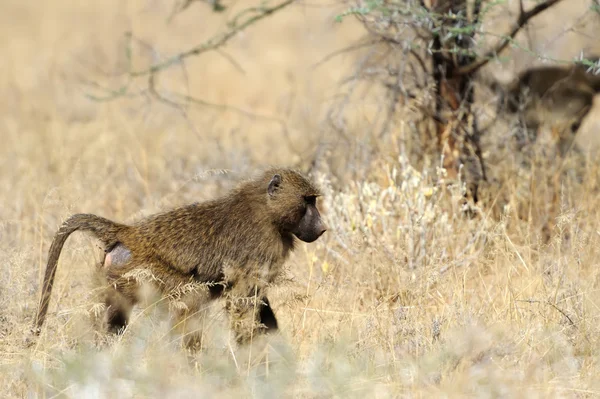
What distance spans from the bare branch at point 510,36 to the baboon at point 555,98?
532mm

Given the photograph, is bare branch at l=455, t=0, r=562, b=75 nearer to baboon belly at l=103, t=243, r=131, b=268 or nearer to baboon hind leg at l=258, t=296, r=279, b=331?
baboon hind leg at l=258, t=296, r=279, b=331

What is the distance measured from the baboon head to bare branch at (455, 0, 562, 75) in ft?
5.58

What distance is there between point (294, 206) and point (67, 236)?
1.03 metres

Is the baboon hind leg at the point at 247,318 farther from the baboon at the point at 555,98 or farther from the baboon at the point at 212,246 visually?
the baboon at the point at 555,98

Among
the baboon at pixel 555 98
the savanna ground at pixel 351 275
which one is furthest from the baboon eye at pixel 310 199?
the baboon at pixel 555 98

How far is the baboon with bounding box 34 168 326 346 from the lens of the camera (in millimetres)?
4027

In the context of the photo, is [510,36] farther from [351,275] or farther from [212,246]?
[212,246]

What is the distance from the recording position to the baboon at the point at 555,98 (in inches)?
258

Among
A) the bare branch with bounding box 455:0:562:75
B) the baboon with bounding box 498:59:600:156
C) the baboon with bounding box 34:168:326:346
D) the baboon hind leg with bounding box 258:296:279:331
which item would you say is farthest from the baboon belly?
the baboon with bounding box 498:59:600:156

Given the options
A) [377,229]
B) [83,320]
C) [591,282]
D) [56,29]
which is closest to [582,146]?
[377,229]

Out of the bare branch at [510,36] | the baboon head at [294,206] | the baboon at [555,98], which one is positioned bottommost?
the baboon head at [294,206]

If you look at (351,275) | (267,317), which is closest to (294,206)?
(267,317)

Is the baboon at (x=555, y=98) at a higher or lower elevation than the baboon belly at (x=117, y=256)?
higher

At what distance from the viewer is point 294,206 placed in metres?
4.27
